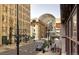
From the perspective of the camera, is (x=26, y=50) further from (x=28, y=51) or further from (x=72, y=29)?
(x=72, y=29)

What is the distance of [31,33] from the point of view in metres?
→ 3.22

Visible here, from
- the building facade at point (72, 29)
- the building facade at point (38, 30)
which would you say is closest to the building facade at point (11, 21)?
the building facade at point (38, 30)

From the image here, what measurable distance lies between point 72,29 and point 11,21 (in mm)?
684

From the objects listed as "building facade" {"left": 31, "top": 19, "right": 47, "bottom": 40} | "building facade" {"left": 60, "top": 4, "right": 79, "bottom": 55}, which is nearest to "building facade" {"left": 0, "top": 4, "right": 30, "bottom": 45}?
"building facade" {"left": 31, "top": 19, "right": 47, "bottom": 40}

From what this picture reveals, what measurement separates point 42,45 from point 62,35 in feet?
0.92

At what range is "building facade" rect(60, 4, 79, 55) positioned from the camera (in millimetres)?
2990

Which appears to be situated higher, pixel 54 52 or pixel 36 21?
pixel 36 21

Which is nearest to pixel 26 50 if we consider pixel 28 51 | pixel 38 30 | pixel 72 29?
pixel 28 51

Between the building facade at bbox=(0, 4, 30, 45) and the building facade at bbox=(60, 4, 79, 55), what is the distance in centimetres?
39

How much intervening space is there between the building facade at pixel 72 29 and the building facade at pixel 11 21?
1.27 ft

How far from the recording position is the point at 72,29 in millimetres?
3412
